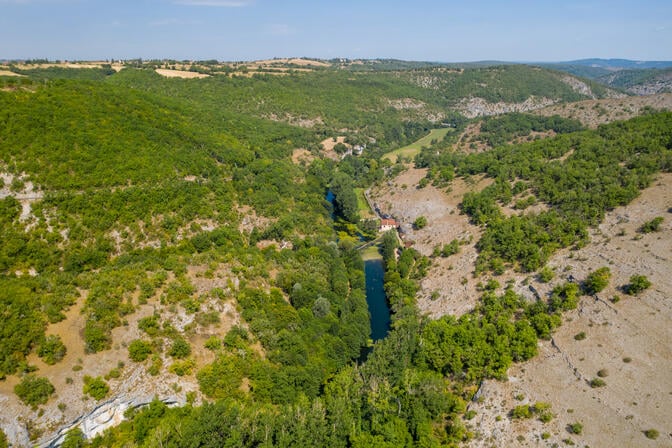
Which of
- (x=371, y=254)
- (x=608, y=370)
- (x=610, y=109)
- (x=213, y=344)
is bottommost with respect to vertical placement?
(x=371, y=254)

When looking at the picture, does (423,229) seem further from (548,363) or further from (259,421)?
(259,421)

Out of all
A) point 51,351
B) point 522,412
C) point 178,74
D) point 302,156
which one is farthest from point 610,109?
point 51,351

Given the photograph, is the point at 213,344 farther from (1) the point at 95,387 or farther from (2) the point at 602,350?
(2) the point at 602,350

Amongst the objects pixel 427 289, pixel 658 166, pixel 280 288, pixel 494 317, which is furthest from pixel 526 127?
pixel 280 288

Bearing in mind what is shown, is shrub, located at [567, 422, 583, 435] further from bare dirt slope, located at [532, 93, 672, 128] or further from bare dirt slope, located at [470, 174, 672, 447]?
bare dirt slope, located at [532, 93, 672, 128]

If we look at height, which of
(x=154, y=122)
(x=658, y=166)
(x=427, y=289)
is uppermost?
(x=154, y=122)
